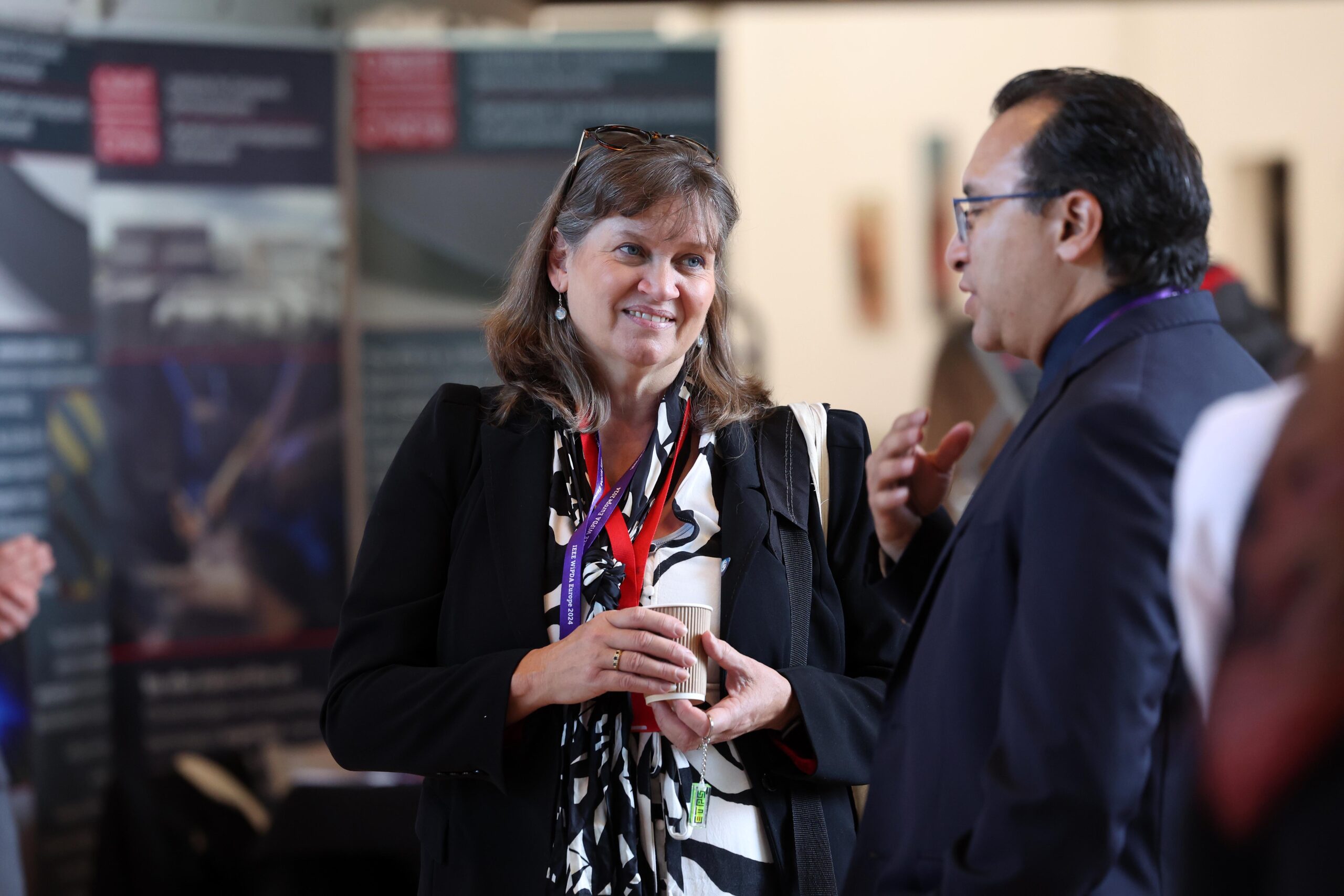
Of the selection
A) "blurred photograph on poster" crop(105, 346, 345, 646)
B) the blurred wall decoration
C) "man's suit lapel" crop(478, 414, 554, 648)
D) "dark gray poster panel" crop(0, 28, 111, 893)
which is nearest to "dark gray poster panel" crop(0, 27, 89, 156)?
"dark gray poster panel" crop(0, 28, 111, 893)

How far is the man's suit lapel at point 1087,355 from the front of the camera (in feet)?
4.42

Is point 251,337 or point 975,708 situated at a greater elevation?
point 251,337

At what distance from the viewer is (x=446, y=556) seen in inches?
72.2

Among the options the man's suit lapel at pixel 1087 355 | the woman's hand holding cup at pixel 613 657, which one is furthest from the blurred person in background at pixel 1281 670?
the woman's hand holding cup at pixel 613 657

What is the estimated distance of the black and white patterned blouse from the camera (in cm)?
167

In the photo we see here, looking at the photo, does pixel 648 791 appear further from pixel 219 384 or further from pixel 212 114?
pixel 212 114

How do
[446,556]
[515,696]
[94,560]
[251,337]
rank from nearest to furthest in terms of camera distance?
[515,696]
[446,556]
[94,560]
[251,337]

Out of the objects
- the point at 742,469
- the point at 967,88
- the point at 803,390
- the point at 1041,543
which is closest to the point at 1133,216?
the point at 1041,543

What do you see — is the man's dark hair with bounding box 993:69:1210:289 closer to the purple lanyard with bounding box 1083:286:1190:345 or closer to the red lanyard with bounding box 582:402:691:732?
the purple lanyard with bounding box 1083:286:1190:345

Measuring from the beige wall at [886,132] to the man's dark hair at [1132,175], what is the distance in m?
5.65

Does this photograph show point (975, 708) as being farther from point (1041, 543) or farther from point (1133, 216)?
point (1133, 216)

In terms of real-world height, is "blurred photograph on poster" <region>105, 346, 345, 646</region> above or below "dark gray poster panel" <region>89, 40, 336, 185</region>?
below

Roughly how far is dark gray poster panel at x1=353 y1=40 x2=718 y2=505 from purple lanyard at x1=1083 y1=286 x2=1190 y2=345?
3416 mm

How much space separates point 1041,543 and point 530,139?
12.5 feet
